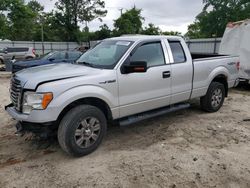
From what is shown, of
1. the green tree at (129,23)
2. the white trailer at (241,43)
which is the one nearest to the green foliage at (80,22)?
the green tree at (129,23)

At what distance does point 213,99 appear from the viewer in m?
6.38

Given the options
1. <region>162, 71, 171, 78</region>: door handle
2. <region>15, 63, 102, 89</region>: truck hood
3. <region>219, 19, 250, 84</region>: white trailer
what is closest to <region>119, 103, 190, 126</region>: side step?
<region>162, 71, 171, 78</region>: door handle

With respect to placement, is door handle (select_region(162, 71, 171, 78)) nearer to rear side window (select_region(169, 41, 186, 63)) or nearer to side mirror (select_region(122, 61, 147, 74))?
rear side window (select_region(169, 41, 186, 63))

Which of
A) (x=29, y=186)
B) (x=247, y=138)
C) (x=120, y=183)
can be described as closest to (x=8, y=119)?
(x=29, y=186)

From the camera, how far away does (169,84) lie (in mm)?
5137

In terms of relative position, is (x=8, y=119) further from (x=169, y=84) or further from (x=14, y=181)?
(x=169, y=84)

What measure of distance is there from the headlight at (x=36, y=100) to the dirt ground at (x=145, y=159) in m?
0.91

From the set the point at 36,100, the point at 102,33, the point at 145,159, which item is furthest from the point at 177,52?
the point at 102,33

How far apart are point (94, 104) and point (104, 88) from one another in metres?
0.35

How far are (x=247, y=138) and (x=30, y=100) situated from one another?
395 centimetres

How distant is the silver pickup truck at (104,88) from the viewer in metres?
3.80

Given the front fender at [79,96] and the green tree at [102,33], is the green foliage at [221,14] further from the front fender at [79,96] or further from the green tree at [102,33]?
the front fender at [79,96]

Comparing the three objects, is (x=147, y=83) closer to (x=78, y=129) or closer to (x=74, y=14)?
(x=78, y=129)

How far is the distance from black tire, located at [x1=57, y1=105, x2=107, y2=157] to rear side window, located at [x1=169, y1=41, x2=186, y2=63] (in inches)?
83.0
